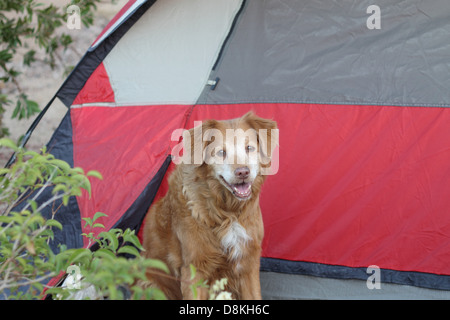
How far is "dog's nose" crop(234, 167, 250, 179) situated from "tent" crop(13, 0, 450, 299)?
80cm

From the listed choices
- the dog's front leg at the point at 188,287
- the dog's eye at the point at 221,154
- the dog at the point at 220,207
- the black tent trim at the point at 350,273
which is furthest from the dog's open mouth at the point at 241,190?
the black tent trim at the point at 350,273

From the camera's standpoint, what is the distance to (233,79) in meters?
3.46

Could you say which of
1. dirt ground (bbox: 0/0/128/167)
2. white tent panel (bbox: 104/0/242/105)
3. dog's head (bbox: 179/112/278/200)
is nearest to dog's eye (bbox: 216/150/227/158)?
dog's head (bbox: 179/112/278/200)

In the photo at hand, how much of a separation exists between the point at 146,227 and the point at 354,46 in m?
1.67

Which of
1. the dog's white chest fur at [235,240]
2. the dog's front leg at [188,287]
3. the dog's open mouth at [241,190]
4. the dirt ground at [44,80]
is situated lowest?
the dog's front leg at [188,287]

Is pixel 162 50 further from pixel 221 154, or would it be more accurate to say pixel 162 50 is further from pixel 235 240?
pixel 235 240

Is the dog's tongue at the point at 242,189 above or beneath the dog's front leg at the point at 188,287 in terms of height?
above

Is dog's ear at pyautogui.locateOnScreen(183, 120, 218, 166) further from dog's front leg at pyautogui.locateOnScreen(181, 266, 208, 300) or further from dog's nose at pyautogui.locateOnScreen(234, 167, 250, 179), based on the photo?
dog's front leg at pyautogui.locateOnScreen(181, 266, 208, 300)

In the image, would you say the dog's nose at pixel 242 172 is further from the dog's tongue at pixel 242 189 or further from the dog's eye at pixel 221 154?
the dog's eye at pixel 221 154

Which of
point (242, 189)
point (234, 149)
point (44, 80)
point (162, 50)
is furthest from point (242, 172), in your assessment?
point (44, 80)

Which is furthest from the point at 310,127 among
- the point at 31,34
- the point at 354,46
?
the point at 31,34

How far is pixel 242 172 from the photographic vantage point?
2580 mm

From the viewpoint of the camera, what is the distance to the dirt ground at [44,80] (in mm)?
6176

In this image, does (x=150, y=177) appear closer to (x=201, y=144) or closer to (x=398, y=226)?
(x=201, y=144)
